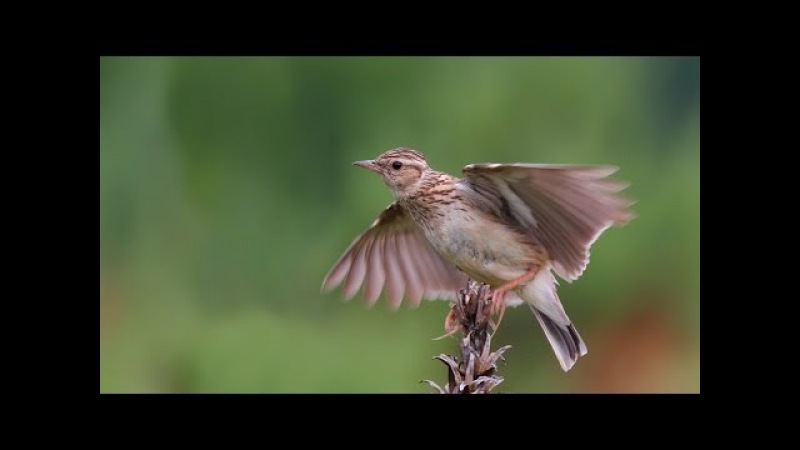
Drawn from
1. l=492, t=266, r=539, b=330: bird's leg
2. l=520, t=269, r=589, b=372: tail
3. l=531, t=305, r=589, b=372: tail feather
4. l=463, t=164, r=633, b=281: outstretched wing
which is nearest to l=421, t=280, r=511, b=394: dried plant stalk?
l=492, t=266, r=539, b=330: bird's leg

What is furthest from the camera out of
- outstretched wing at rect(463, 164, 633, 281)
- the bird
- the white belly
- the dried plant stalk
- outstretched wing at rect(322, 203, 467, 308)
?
outstretched wing at rect(322, 203, 467, 308)

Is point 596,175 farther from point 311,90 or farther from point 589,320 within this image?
point 311,90

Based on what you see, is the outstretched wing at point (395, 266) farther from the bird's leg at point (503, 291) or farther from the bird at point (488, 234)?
the bird's leg at point (503, 291)

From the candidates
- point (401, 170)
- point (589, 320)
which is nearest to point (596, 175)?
point (401, 170)

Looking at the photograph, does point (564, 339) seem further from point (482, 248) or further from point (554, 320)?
point (482, 248)

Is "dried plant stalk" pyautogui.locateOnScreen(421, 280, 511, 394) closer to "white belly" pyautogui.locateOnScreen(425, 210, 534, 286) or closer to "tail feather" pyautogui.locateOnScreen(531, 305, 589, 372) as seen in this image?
"white belly" pyautogui.locateOnScreen(425, 210, 534, 286)

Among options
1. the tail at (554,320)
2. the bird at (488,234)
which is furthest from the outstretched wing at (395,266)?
the tail at (554,320)

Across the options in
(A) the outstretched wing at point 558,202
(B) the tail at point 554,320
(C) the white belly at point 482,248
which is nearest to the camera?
(A) the outstretched wing at point 558,202

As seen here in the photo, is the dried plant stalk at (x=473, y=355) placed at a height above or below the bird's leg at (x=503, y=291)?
below
